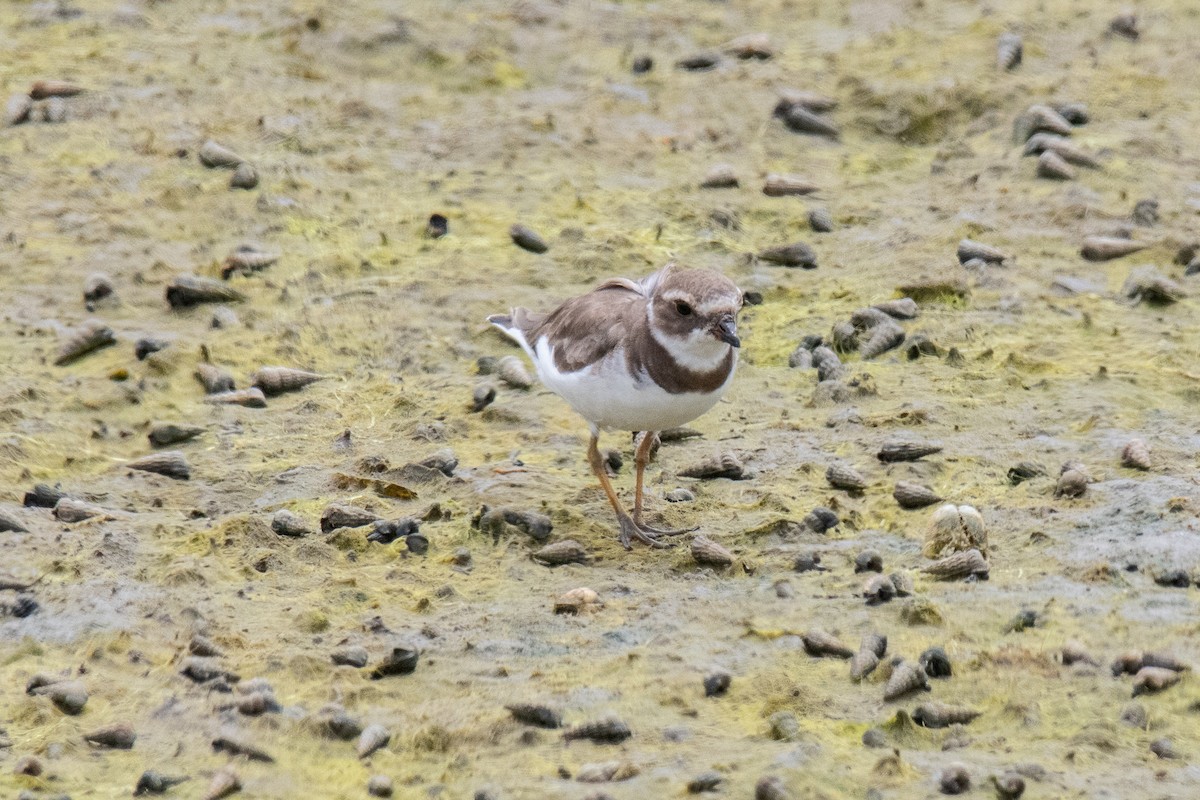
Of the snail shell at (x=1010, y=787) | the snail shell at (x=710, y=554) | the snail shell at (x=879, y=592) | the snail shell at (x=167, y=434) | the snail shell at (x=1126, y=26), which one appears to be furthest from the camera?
the snail shell at (x=1126, y=26)

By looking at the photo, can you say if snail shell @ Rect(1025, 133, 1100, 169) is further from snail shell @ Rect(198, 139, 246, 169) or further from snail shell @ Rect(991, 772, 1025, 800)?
snail shell @ Rect(991, 772, 1025, 800)

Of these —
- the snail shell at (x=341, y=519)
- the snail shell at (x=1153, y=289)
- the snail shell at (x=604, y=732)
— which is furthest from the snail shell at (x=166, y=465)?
the snail shell at (x=1153, y=289)

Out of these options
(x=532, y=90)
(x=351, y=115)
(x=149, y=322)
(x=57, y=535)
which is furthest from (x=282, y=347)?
(x=532, y=90)

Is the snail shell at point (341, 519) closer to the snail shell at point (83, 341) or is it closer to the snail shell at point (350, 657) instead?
the snail shell at point (350, 657)

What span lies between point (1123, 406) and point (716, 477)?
185cm

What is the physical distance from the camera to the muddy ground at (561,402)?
5012mm

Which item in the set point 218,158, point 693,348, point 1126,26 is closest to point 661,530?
point 693,348

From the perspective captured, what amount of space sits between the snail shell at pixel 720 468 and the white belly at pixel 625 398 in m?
0.59

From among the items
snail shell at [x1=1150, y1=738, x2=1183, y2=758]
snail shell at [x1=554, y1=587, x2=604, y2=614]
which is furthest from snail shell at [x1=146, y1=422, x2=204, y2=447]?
snail shell at [x1=1150, y1=738, x2=1183, y2=758]

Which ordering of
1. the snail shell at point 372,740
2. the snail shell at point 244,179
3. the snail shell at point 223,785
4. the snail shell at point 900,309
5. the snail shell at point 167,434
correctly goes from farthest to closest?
the snail shell at point 244,179, the snail shell at point 900,309, the snail shell at point 167,434, the snail shell at point 372,740, the snail shell at point 223,785

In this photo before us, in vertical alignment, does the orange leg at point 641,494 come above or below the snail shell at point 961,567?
below

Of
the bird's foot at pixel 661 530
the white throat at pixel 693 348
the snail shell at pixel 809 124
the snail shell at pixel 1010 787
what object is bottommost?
the bird's foot at pixel 661 530

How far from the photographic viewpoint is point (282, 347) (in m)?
8.34

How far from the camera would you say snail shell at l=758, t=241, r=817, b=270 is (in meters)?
9.15
